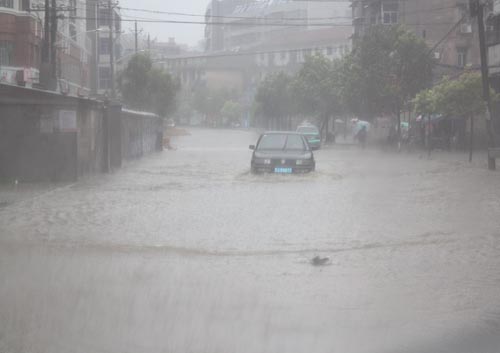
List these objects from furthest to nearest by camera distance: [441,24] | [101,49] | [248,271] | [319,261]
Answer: [101,49]
[441,24]
[319,261]
[248,271]

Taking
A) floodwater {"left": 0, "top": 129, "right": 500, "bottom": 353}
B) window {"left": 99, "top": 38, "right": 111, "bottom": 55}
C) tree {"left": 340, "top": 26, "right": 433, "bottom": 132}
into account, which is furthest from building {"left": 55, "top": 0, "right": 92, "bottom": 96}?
floodwater {"left": 0, "top": 129, "right": 500, "bottom": 353}

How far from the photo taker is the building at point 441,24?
55156mm

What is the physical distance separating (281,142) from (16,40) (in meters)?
23.6

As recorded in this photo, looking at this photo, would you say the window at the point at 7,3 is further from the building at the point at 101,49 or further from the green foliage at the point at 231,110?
the green foliage at the point at 231,110

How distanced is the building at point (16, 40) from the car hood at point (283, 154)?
21929 mm

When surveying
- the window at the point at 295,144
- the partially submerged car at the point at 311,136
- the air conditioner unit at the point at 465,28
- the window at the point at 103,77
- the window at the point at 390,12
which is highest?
the window at the point at 390,12

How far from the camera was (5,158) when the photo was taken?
20.4 metres

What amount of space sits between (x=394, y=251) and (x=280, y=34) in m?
134

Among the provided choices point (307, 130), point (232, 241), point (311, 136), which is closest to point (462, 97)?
point (311, 136)

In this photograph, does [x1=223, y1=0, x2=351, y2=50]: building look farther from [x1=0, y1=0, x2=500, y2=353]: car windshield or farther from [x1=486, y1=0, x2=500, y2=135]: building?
[x1=0, y1=0, x2=500, y2=353]: car windshield

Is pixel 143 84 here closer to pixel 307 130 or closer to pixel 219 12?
pixel 307 130

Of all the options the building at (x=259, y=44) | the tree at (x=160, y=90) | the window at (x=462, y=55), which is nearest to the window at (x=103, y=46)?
the tree at (x=160, y=90)

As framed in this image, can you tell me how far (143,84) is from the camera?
5878cm

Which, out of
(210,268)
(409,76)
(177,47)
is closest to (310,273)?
(210,268)
